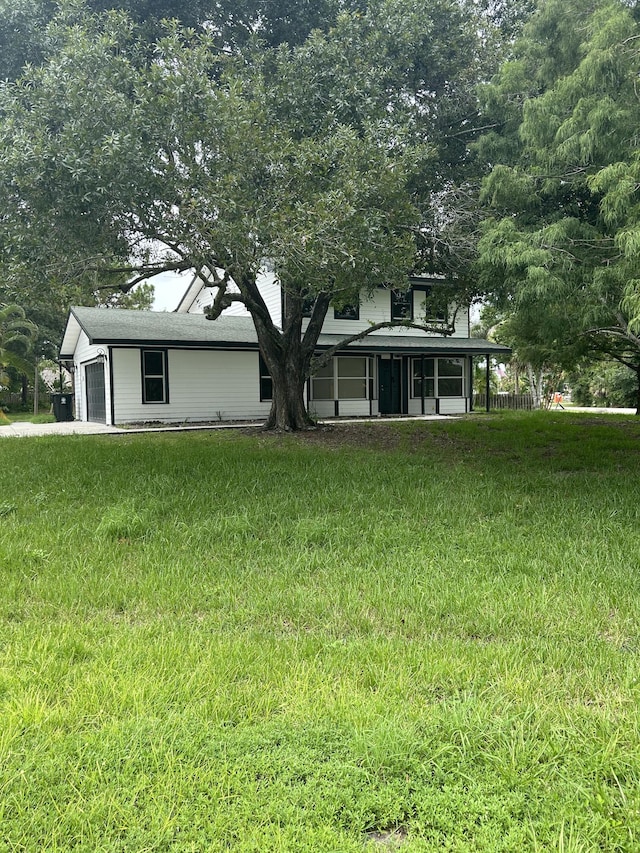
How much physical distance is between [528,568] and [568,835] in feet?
8.27

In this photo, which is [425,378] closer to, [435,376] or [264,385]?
[435,376]

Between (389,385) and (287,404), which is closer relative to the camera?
(287,404)

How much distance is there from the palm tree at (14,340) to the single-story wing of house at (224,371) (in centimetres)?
177

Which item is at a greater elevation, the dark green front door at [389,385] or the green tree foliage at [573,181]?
the green tree foliage at [573,181]

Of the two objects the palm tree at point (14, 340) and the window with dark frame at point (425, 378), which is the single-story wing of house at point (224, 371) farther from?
the palm tree at point (14, 340)

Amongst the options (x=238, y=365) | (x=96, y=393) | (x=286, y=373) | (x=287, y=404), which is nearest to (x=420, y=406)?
(x=238, y=365)

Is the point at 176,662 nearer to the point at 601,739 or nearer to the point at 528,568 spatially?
the point at 601,739

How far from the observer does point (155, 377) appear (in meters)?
16.8

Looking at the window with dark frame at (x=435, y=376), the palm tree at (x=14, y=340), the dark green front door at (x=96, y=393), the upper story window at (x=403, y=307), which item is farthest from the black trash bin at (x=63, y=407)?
the window with dark frame at (x=435, y=376)

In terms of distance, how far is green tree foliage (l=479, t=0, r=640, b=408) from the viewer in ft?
18.4

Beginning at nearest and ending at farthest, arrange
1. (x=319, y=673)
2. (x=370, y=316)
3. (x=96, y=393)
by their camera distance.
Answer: (x=319, y=673)
(x=96, y=393)
(x=370, y=316)

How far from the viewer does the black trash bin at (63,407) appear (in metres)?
20.4

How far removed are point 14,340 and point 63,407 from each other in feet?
16.9

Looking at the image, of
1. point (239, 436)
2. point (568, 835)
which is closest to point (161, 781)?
point (568, 835)
